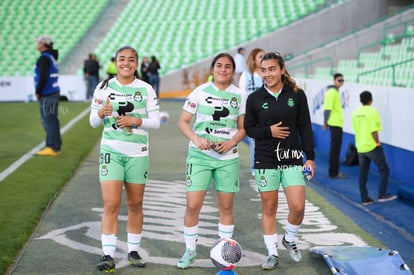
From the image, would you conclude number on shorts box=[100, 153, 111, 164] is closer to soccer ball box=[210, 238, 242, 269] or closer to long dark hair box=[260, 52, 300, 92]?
soccer ball box=[210, 238, 242, 269]

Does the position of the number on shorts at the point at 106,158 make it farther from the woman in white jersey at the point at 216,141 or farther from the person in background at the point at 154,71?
the person in background at the point at 154,71

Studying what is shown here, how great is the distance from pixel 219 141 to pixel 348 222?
2919mm

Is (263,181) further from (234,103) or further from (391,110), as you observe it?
(391,110)

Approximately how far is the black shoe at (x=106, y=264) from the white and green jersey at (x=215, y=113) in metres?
1.24

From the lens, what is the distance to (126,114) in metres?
6.92

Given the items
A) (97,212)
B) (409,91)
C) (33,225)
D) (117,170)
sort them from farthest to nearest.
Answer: (409,91) < (97,212) < (33,225) < (117,170)

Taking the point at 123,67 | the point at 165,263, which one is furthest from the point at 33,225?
the point at 123,67

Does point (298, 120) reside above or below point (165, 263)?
above

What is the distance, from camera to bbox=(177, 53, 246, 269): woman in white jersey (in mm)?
6910

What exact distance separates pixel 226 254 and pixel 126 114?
1.67m

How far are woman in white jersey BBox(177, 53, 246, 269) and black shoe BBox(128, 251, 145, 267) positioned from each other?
0.35 m

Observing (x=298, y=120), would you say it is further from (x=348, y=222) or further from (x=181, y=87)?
(x=181, y=87)

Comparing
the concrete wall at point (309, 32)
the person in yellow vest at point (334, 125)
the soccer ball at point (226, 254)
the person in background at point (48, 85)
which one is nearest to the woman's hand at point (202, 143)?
the soccer ball at point (226, 254)

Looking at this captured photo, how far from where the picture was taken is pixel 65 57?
3881 cm
